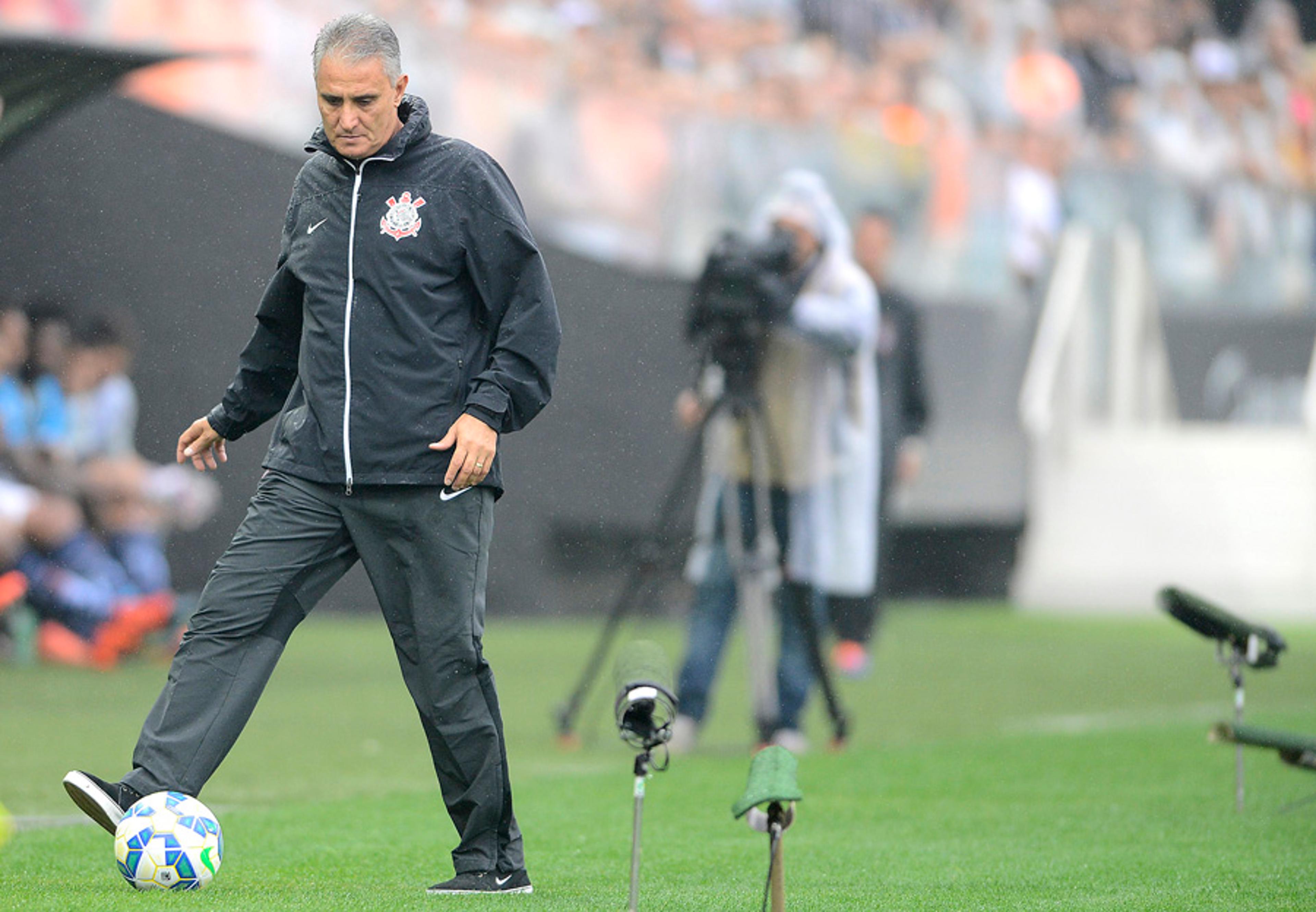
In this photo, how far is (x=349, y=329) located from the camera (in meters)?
3.78

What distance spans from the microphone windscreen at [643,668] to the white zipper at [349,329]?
69 centimetres

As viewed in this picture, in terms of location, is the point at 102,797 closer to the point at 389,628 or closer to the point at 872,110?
the point at 389,628

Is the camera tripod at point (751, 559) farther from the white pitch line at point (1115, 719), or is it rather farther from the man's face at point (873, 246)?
the man's face at point (873, 246)

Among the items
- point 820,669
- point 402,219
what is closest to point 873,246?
point 820,669

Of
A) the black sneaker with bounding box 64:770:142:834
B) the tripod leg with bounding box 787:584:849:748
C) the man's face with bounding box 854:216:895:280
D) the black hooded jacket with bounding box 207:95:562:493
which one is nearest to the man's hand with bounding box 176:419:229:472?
the black hooded jacket with bounding box 207:95:562:493

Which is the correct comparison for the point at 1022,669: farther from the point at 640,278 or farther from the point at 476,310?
the point at 476,310

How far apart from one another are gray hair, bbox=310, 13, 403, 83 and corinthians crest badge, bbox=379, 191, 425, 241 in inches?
9.0

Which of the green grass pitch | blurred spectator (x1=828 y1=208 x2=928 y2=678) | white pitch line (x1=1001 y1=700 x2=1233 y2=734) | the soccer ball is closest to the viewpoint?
the soccer ball

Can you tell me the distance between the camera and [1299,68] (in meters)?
18.4

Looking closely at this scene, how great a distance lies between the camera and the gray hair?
3697mm

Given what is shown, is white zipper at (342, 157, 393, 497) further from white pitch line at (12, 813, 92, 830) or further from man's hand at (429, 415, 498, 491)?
white pitch line at (12, 813, 92, 830)

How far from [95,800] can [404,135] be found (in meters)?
1.39

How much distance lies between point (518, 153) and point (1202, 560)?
25.7 feet

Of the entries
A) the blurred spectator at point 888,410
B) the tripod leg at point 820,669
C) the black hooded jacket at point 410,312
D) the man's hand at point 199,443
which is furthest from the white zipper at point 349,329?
the blurred spectator at point 888,410
